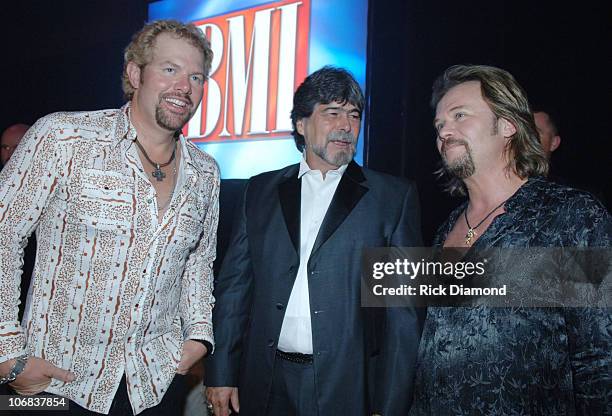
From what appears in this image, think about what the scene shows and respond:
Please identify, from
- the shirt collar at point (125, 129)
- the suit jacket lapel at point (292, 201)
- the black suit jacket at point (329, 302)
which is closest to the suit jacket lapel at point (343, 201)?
the black suit jacket at point (329, 302)

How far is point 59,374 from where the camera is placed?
63.1 inches

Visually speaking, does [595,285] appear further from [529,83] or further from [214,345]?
[529,83]

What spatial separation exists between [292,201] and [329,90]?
55 centimetres

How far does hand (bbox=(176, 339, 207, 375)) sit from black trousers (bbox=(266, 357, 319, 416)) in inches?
12.7

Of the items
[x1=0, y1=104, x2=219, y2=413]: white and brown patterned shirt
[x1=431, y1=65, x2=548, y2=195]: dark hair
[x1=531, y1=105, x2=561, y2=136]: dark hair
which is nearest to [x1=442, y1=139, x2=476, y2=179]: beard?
[x1=431, y1=65, x2=548, y2=195]: dark hair

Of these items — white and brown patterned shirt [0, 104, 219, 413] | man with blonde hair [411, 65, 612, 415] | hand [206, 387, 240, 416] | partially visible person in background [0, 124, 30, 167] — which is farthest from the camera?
partially visible person in background [0, 124, 30, 167]

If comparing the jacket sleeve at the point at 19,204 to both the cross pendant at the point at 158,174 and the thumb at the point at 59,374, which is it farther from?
the cross pendant at the point at 158,174

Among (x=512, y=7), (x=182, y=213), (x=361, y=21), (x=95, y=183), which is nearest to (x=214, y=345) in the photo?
(x=182, y=213)

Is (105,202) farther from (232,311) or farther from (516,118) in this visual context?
(516,118)

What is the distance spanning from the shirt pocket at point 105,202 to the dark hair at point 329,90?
100 cm

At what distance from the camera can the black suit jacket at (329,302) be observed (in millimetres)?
1937

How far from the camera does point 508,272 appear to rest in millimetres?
1635

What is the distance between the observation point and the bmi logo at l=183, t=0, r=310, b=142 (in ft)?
10.7

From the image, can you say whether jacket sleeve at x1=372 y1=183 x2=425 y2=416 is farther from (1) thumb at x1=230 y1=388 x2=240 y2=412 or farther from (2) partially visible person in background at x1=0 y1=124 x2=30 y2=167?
(2) partially visible person in background at x1=0 y1=124 x2=30 y2=167
